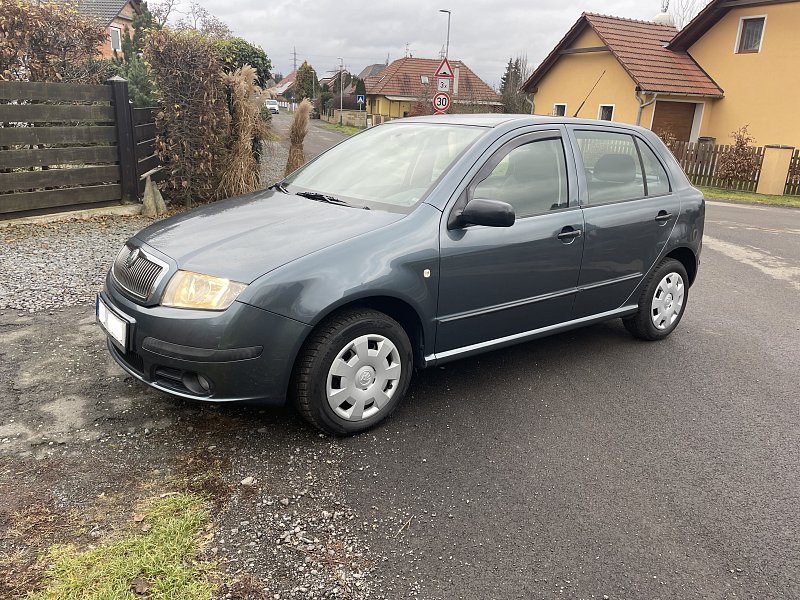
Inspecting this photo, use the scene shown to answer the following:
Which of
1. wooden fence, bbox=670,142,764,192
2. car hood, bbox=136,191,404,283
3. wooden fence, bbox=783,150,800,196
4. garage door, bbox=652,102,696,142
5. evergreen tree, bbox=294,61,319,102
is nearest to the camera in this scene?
car hood, bbox=136,191,404,283

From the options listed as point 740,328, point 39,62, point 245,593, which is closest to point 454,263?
point 245,593

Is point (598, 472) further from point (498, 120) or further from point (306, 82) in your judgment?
point (306, 82)

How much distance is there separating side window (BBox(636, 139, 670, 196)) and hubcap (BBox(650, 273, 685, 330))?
2.28 ft

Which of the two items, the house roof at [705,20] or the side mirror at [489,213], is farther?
the house roof at [705,20]

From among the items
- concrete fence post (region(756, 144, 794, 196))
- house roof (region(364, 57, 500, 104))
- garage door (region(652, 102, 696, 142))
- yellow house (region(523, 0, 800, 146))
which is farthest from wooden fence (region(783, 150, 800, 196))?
house roof (region(364, 57, 500, 104))

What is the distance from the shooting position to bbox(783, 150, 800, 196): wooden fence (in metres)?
16.8

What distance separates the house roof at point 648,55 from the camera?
69.8 ft

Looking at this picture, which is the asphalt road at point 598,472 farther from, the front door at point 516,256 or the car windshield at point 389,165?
the car windshield at point 389,165

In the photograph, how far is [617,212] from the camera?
439cm

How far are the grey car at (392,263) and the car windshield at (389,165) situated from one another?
0.05 ft

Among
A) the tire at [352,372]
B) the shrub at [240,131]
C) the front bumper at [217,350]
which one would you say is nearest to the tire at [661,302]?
the tire at [352,372]

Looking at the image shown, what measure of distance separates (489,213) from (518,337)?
1004 mm

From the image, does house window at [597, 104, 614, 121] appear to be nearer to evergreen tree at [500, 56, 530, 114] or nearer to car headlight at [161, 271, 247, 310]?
evergreen tree at [500, 56, 530, 114]

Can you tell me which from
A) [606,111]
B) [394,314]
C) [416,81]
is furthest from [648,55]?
[416,81]
